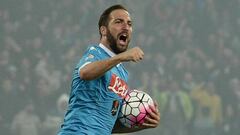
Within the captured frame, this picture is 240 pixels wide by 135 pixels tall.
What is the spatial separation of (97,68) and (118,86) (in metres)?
0.31

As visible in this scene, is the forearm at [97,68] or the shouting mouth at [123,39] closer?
the forearm at [97,68]

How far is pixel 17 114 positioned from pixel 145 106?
5.01 m

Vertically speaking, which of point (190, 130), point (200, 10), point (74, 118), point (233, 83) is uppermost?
point (200, 10)

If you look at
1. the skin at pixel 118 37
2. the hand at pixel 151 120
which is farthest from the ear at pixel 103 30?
the hand at pixel 151 120

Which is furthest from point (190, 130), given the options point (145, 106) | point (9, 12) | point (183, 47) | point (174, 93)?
point (145, 106)

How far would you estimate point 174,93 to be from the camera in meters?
→ 9.05

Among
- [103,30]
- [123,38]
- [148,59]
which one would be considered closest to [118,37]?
[123,38]

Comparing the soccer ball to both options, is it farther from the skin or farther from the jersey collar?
the jersey collar

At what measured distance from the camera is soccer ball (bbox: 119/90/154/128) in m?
3.65

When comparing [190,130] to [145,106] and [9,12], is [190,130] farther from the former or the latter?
[145,106]

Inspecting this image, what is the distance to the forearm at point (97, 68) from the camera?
10.6ft

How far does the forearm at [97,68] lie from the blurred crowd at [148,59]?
501cm

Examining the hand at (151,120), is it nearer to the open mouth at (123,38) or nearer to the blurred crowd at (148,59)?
the open mouth at (123,38)

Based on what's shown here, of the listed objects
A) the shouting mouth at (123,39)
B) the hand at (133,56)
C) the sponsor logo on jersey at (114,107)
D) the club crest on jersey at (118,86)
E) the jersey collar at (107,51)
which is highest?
the shouting mouth at (123,39)
